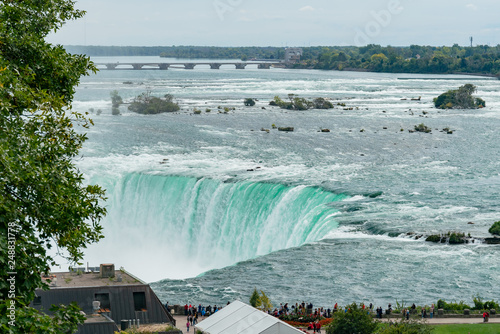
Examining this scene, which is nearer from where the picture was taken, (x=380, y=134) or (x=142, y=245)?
(x=142, y=245)

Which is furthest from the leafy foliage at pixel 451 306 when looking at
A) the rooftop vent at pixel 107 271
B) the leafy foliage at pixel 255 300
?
the rooftop vent at pixel 107 271

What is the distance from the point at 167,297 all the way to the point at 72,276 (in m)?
8.12

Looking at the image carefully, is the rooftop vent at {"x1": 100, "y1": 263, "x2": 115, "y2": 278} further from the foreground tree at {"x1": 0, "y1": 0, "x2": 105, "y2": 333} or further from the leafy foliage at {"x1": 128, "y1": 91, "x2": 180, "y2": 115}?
the leafy foliage at {"x1": 128, "y1": 91, "x2": 180, "y2": 115}

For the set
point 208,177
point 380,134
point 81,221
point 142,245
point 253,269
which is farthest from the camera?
point 380,134

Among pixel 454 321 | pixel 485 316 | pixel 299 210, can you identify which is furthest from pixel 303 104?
pixel 485 316

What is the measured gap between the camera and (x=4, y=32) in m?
13.7

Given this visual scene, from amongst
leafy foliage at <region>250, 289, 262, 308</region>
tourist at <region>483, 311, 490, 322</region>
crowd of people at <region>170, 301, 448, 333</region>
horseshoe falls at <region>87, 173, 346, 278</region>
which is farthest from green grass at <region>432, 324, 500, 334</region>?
horseshoe falls at <region>87, 173, 346, 278</region>

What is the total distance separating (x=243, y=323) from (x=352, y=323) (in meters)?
5.75

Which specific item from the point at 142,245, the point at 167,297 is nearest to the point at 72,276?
the point at 167,297

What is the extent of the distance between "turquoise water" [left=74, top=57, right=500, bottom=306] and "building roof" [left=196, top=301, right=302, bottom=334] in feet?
30.8

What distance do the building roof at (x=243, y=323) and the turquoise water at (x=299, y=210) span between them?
9397 millimetres

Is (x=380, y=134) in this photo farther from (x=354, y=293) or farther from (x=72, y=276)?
(x=72, y=276)

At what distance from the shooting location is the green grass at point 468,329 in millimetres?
33250

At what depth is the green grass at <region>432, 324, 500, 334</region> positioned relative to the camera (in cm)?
3325
